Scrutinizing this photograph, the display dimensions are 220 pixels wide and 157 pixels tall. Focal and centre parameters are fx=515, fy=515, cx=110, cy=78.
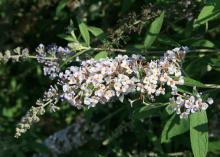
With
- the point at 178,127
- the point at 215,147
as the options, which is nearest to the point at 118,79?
the point at 178,127

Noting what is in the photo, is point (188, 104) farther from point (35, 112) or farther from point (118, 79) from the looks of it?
point (35, 112)

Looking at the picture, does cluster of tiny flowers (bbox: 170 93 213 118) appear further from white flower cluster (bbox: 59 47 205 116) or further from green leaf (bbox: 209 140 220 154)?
green leaf (bbox: 209 140 220 154)

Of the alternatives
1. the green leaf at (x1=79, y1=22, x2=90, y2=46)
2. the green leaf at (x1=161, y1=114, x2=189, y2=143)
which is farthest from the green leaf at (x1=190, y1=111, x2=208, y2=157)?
the green leaf at (x1=79, y1=22, x2=90, y2=46)

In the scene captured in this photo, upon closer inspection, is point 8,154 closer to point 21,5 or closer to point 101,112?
point 101,112

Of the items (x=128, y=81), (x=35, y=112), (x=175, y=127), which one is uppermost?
(x=128, y=81)

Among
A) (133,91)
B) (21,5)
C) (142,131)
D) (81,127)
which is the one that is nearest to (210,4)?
(133,91)

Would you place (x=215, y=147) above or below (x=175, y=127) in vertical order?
below
